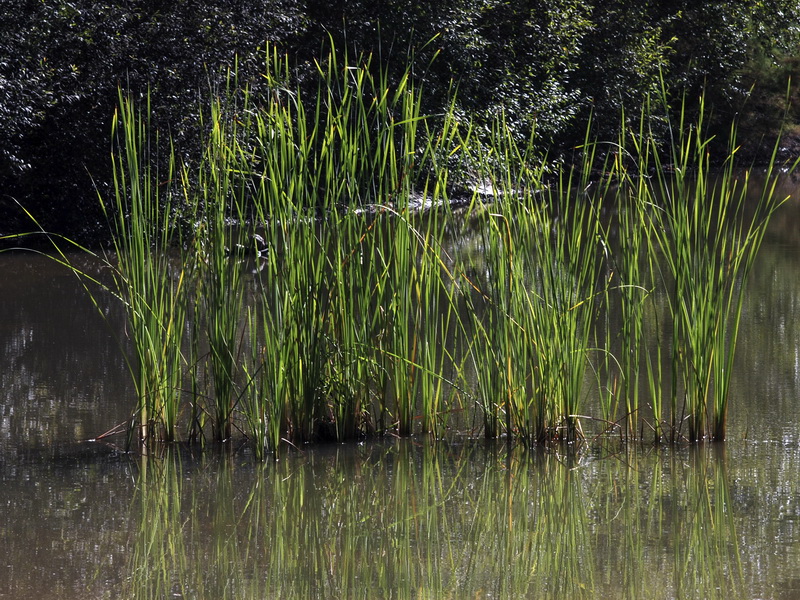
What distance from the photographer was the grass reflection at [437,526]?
2488mm

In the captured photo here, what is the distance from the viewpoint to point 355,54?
323 cm

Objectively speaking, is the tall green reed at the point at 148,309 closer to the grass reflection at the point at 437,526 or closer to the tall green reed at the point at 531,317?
the grass reflection at the point at 437,526

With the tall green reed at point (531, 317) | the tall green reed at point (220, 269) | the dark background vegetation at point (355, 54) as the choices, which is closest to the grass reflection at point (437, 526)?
the tall green reed at point (531, 317)

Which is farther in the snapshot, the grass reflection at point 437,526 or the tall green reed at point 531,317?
the tall green reed at point 531,317

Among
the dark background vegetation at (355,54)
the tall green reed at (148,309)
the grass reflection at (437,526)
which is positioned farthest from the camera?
the dark background vegetation at (355,54)

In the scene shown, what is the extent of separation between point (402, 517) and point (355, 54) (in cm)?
137

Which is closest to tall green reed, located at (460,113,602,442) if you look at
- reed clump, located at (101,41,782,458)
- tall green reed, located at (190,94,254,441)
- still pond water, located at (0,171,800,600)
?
reed clump, located at (101,41,782,458)

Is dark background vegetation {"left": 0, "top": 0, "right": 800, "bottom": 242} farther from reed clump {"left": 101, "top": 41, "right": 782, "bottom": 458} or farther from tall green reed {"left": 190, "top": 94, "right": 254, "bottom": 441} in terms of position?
reed clump {"left": 101, "top": 41, "right": 782, "bottom": 458}

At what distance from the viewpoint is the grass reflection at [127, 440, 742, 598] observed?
2488mm

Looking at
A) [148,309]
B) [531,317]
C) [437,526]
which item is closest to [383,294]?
[531,317]

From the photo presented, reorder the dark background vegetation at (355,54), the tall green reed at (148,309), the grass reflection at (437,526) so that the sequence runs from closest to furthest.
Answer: the grass reflection at (437,526), the tall green reed at (148,309), the dark background vegetation at (355,54)

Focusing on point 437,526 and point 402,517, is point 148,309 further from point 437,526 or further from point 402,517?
point 437,526

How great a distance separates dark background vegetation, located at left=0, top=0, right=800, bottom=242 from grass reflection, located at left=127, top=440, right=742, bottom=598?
1191mm

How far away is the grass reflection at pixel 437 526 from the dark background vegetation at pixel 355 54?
119 centimetres
